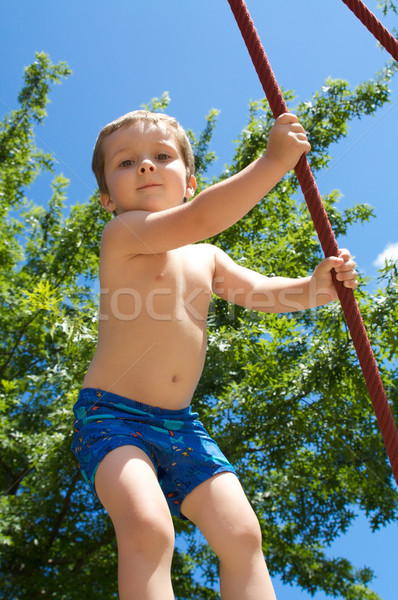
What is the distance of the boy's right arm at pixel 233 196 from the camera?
1453 millimetres

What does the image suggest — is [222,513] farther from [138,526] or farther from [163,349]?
[163,349]

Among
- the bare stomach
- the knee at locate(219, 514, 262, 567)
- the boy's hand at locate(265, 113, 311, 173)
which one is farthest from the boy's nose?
the knee at locate(219, 514, 262, 567)

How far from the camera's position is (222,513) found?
1411mm

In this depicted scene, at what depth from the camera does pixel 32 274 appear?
5.38 m

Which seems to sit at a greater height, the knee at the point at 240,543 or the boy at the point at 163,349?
the boy at the point at 163,349

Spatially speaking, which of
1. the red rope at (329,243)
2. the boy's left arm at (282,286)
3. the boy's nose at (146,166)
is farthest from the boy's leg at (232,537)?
the boy's nose at (146,166)

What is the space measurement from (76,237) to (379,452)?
3.14 metres

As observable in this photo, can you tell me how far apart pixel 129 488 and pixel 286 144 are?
961 mm

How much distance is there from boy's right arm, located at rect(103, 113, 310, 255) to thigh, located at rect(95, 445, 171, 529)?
592 mm

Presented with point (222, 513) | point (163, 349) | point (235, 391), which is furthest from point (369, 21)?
point (235, 391)

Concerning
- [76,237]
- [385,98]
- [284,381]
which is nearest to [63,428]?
[284,381]

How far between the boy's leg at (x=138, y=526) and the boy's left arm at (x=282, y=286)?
76 cm

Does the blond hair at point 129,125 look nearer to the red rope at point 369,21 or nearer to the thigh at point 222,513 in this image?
the red rope at point 369,21

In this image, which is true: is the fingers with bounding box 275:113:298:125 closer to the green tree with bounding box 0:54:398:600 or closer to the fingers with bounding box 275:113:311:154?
the fingers with bounding box 275:113:311:154
